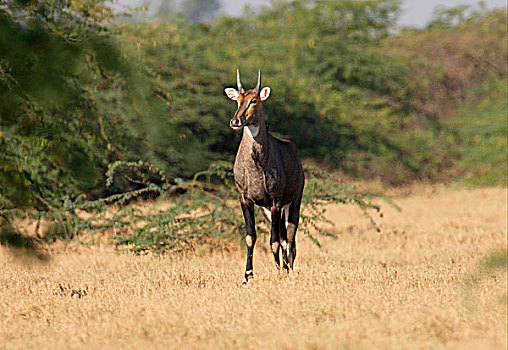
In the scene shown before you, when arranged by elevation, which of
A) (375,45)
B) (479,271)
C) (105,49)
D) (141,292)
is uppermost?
(375,45)

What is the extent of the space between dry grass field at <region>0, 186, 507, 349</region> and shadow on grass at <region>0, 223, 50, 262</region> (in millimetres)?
26

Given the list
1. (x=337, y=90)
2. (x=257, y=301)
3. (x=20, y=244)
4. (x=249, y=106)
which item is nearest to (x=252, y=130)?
(x=249, y=106)

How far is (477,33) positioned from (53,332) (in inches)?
891

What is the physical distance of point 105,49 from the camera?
149 inches

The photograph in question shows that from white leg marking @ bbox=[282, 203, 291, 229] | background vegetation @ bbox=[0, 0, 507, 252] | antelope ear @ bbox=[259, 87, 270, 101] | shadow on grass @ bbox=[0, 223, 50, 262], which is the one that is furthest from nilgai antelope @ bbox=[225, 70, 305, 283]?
background vegetation @ bbox=[0, 0, 507, 252]

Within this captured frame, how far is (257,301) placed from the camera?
6.08 m

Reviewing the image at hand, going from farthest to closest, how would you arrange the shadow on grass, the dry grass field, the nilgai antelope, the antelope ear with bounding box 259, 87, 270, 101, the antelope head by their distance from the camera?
the antelope ear with bounding box 259, 87, 270, 101 → the nilgai antelope → the antelope head → the dry grass field → the shadow on grass

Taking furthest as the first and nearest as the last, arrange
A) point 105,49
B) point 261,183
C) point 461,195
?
point 461,195 < point 261,183 < point 105,49

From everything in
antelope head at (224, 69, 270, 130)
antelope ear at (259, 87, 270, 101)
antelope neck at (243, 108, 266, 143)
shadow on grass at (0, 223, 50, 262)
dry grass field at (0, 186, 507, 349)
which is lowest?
dry grass field at (0, 186, 507, 349)

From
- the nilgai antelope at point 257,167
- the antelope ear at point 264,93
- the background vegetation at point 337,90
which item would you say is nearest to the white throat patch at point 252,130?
the nilgai antelope at point 257,167

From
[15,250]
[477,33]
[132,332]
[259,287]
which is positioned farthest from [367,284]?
[477,33]

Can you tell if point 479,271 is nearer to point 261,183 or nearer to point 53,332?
point 53,332

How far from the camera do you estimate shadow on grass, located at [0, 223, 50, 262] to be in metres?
3.80

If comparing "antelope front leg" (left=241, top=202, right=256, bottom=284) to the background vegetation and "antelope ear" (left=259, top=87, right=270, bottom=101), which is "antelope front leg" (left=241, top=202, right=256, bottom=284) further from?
the background vegetation
